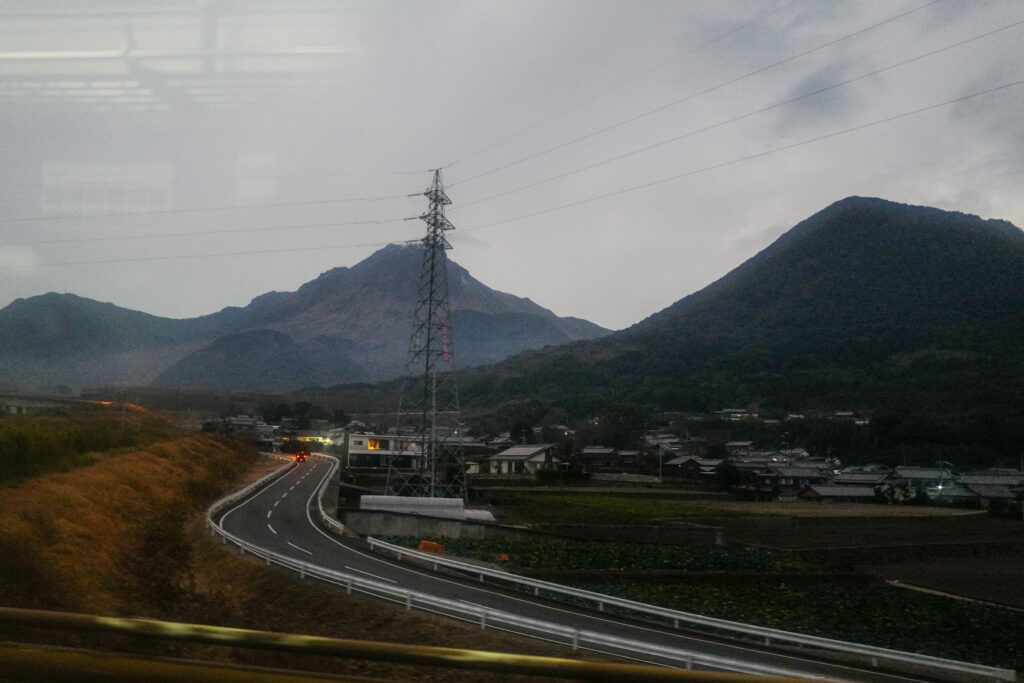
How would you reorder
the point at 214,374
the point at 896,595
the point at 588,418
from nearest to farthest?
the point at 896,595 → the point at 588,418 → the point at 214,374

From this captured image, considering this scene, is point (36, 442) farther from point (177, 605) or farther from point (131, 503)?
point (177, 605)

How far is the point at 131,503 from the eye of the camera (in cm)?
A: 1967

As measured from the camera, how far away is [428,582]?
1523 centimetres

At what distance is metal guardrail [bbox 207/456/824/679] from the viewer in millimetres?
→ 8529

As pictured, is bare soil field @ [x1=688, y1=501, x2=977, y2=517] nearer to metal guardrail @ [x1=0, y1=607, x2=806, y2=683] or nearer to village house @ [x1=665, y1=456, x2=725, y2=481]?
village house @ [x1=665, y1=456, x2=725, y2=481]

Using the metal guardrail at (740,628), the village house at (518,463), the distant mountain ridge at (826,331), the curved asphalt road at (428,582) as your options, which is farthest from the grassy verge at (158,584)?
the distant mountain ridge at (826,331)

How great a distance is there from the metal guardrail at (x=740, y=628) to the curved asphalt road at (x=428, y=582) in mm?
355

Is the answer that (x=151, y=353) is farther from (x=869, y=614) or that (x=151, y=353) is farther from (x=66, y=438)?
(x=869, y=614)

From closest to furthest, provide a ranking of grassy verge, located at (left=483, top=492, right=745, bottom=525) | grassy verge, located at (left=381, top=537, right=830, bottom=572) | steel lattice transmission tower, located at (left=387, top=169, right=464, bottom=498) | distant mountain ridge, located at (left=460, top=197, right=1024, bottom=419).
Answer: grassy verge, located at (left=381, top=537, right=830, bottom=572) → steel lattice transmission tower, located at (left=387, top=169, right=464, bottom=498) → grassy verge, located at (left=483, top=492, right=745, bottom=525) → distant mountain ridge, located at (left=460, top=197, right=1024, bottom=419)

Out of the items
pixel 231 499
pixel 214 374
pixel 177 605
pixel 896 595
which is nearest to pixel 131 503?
pixel 231 499

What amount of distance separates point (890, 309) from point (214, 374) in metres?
134

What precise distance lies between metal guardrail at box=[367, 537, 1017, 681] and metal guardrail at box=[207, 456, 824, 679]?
4.63ft

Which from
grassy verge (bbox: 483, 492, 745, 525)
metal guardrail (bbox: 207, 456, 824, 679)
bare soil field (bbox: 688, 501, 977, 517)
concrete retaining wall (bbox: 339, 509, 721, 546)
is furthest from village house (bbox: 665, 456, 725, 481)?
metal guardrail (bbox: 207, 456, 824, 679)

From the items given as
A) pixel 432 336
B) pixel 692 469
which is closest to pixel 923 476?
pixel 692 469
